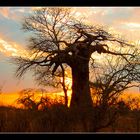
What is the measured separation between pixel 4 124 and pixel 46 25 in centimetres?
633

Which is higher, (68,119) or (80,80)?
(80,80)

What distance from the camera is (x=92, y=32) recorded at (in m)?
13.3

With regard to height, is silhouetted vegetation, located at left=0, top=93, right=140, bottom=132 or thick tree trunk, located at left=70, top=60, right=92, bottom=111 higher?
thick tree trunk, located at left=70, top=60, right=92, bottom=111

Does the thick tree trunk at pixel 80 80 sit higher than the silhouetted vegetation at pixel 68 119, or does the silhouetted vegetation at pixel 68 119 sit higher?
the thick tree trunk at pixel 80 80

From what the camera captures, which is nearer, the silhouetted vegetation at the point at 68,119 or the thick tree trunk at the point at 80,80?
the silhouetted vegetation at the point at 68,119

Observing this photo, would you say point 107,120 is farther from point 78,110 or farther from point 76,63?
point 76,63

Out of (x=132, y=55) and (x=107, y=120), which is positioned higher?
(x=132, y=55)

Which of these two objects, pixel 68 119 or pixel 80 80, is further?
pixel 80 80

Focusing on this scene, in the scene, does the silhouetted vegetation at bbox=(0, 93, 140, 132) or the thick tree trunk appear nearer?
the silhouetted vegetation at bbox=(0, 93, 140, 132)

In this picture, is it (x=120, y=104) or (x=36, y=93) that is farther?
(x=36, y=93)
